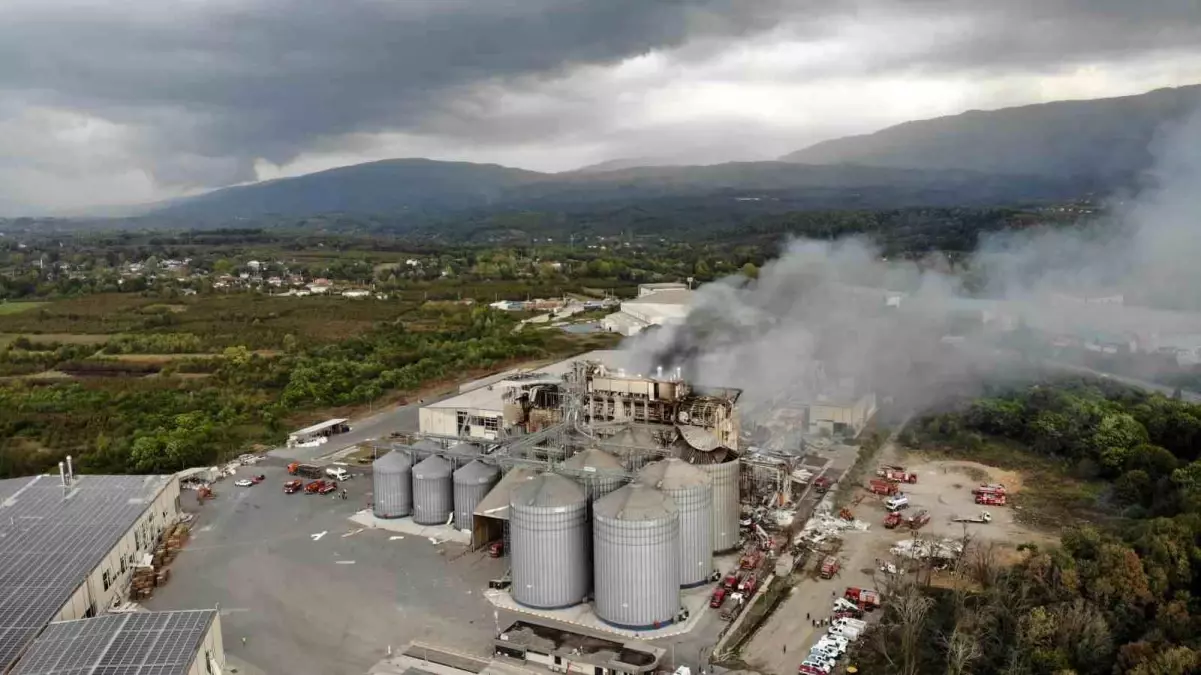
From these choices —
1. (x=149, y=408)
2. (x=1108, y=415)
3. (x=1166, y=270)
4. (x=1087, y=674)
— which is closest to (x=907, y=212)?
(x=1166, y=270)

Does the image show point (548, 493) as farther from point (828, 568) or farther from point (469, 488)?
point (828, 568)

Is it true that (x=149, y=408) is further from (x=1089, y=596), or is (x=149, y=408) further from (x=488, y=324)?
(x=1089, y=596)

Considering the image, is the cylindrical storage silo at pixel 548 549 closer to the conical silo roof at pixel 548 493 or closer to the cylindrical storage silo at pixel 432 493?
the conical silo roof at pixel 548 493

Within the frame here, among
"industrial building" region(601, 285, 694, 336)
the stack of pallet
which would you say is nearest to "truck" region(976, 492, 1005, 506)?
the stack of pallet

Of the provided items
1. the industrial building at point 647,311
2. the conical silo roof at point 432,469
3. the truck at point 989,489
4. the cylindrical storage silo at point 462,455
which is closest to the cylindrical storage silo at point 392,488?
the conical silo roof at point 432,469

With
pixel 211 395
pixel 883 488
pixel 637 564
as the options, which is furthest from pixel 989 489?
pixel 211 395

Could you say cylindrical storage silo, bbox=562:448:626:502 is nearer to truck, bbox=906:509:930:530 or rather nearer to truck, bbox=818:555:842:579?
truck, bbox=818:555:842:579
